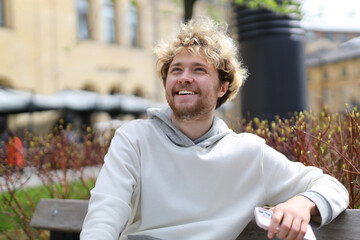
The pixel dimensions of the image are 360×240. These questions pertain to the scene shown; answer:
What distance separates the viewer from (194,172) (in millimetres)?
2020

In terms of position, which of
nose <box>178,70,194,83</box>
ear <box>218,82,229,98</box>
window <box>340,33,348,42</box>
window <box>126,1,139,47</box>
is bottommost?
ear <box>218,82,229,98</box>

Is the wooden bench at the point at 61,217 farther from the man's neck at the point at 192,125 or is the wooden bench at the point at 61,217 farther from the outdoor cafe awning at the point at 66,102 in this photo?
the outdoor cafe awning at the point at 66,102

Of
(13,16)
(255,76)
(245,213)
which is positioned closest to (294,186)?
(245,213)

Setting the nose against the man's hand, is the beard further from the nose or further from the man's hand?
the man's hand

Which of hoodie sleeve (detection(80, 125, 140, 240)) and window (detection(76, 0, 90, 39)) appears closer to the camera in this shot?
hoodie sleeve (detection(80, 125, 140, 240))

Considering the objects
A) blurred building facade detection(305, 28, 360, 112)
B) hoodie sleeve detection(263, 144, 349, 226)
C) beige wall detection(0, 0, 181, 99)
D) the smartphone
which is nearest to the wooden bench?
hoodie sleeve detection(263, 144, 349, 226)

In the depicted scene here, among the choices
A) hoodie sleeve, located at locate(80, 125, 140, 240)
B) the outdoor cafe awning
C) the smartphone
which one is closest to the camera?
the smartphone

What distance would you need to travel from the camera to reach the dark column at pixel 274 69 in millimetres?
6387

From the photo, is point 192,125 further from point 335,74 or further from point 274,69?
point 335,74

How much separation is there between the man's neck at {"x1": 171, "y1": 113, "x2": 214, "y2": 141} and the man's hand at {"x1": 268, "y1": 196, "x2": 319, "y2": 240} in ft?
1.68

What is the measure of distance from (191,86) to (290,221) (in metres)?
0.69

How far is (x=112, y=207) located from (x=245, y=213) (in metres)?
0.54

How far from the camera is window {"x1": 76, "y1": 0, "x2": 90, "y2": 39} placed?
24.1m

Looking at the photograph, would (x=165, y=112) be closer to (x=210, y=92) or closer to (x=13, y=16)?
(x=210, y=92)
